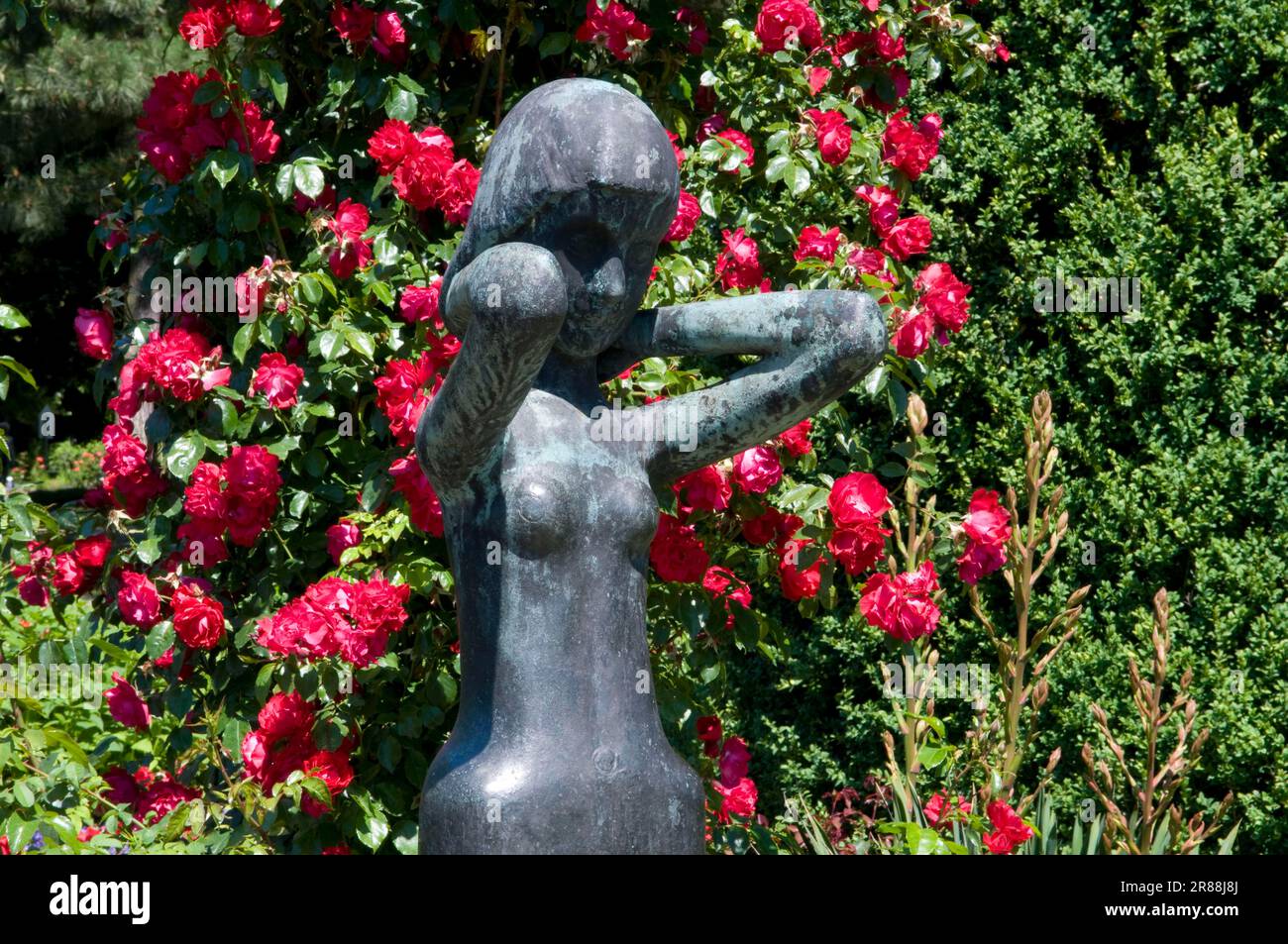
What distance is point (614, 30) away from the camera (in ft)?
10.7

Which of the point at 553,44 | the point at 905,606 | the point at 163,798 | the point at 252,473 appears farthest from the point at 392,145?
the point at 163,798

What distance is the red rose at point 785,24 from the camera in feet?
11.0

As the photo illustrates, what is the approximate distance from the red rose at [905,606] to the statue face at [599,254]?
1053 mm

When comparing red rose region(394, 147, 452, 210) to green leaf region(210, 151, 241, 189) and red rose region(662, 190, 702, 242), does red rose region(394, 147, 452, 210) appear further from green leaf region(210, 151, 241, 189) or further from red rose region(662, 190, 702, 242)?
red rose region(662, 190, 702, 242)

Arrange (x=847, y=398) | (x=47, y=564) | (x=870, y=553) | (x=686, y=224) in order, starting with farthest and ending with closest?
(x=847, y=398), (x=47, y=564), (x=686, y=224), (x=870, y=553)

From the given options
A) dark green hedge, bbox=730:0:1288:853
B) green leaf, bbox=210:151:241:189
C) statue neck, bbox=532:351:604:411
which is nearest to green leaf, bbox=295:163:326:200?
green leaf, bbox=210:151:241:189

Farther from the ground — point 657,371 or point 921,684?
point 657,371

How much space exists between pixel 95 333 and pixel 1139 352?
2.92 metres

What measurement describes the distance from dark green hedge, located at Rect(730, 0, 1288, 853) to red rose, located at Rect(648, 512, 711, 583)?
159 cm

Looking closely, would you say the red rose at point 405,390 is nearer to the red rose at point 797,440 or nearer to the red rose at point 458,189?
the red rose at point 458,189
